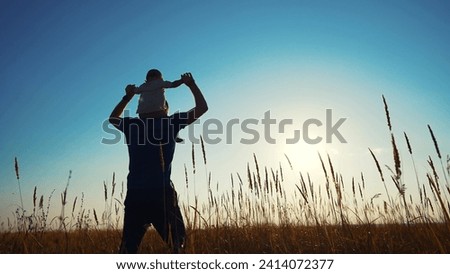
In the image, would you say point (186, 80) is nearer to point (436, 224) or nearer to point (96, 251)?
point (96, 251)

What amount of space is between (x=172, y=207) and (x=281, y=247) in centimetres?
76

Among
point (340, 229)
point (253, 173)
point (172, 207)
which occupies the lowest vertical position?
point (340, 229)

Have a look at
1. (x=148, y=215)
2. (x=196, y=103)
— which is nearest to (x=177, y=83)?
(x=196, y=103)

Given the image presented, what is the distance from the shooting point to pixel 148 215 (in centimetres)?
173

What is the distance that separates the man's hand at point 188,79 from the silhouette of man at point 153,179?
18 mm

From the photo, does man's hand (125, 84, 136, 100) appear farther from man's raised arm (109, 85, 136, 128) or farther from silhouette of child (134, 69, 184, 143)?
silhouette of child (134, 69, 184, 143)

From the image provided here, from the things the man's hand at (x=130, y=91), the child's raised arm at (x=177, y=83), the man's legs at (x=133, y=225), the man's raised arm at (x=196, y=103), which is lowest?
the man's legs at (x=133, y=225)

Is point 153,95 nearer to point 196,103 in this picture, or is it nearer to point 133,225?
point 196,103

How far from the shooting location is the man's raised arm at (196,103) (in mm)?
1875

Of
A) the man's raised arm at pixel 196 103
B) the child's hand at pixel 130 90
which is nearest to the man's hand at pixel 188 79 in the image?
the man's raised arm at pixel 196 103

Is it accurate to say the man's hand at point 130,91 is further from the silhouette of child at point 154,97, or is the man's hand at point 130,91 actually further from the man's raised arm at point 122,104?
the silhouette of child at point 154,97

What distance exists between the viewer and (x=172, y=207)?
1679 mm

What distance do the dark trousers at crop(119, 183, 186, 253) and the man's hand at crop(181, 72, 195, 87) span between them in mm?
642
